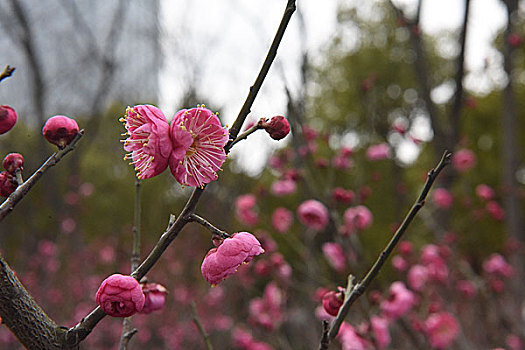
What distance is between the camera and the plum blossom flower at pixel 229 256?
0.71m

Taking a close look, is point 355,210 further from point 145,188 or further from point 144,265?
point 145,188

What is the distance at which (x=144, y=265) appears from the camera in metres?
0.63

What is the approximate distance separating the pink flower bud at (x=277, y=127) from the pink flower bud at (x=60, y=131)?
0.31 metres

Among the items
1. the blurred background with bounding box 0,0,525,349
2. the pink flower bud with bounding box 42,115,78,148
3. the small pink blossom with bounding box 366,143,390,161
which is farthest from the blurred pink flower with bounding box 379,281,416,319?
the small pink blossom with bounding box 366,143,390,161

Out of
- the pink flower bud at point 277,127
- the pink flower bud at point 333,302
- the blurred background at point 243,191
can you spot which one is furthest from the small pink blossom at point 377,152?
the pink flower bud at point 277,127

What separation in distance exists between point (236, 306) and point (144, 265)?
449 centimetres

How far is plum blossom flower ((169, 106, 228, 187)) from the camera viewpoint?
2.28 feet

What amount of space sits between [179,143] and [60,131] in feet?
0.65

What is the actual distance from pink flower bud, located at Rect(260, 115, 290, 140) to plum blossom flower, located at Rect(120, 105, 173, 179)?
0.16 meters

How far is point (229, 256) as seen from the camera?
71cm

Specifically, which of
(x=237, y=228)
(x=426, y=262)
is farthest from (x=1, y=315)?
(x=237, y=228)

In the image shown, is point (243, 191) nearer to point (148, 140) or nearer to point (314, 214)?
point (314, 214)

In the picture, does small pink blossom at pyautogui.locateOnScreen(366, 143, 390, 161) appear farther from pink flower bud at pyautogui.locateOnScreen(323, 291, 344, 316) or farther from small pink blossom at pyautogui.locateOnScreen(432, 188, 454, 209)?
pink flower bud at pyautogui.locateOnScreen(323, 291, 344, 316)

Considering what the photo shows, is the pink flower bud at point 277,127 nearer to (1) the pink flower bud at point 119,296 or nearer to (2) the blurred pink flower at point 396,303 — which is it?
(1) the pink flower bud at point 119,296
